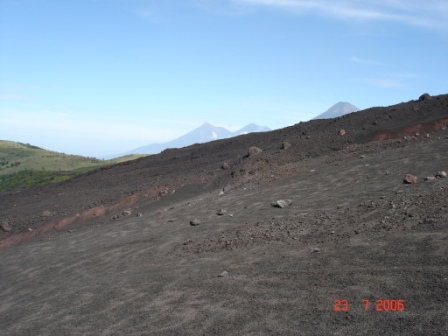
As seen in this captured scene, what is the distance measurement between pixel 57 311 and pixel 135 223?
8058mm

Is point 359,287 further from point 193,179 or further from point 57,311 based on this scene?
point 193,179

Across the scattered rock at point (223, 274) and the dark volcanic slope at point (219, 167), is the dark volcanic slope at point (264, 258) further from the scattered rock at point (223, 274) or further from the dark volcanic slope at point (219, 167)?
the dark volcanic slope at point (219, 167)

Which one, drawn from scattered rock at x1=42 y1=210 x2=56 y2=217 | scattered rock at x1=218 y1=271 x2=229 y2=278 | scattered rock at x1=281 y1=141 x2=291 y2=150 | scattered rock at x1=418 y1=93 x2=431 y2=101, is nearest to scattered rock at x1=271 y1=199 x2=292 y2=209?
scattered rock at x1=218 y1=271 x2=229 y2=278

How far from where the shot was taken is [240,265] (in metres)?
8.92

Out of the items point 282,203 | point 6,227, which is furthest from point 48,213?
point 282,203

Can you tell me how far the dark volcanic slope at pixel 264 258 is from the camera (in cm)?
644

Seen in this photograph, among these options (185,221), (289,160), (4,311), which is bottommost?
(4,311)

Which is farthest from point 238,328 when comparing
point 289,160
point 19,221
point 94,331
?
point 19,221
